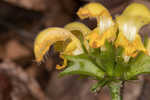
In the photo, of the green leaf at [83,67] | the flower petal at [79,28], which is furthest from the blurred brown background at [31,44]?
the green leaf at [83,67]

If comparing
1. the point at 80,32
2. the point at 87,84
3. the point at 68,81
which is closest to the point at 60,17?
the point at 68,81

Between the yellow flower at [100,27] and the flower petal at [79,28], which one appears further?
the flower petal at [79,28]

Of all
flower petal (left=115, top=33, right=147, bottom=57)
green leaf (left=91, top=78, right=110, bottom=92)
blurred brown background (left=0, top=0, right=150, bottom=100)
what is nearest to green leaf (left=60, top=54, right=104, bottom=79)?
green leaf (left=91, top=78, right=110, bottom=92)

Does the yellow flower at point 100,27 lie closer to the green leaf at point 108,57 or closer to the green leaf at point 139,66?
A: the green leaf at point 108,57

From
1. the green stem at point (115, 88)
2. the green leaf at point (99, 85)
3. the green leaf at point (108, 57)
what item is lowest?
the green stem at point (115, 88)

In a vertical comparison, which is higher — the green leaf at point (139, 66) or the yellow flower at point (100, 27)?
the yellow flower at point (100, 27)

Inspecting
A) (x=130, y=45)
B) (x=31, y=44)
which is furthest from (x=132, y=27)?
(x=31, y=44)

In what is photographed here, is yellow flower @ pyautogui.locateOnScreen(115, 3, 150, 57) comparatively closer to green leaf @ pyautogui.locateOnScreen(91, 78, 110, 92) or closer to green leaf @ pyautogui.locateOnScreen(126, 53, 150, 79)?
green leaf @ pyautogui.locateOnScreen(126, 53, 150, 79)
